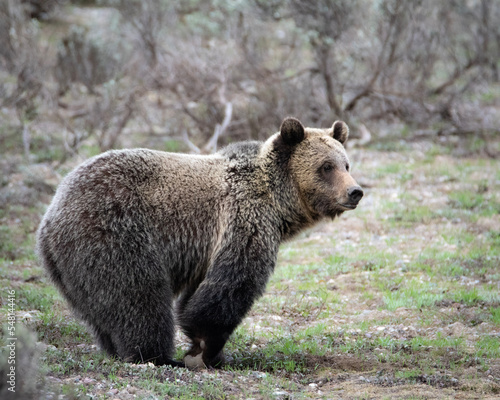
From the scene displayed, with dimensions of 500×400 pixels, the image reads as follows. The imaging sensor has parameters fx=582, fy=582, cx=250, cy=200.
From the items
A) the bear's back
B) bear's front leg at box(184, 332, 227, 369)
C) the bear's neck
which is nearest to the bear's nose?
the bear's neck

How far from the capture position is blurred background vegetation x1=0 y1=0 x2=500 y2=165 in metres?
15.3

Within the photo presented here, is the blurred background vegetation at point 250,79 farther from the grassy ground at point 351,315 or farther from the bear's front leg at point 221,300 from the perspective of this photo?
the bear's front leg at point 221,300

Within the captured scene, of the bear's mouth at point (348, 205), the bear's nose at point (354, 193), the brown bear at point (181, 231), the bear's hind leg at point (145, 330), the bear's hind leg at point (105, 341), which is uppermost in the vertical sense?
the bear's nose at point (354, 193)

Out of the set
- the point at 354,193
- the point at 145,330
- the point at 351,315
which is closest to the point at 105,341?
the point at 145,330

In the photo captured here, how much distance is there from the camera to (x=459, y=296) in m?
7.73

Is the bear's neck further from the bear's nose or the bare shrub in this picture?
the bare shrub

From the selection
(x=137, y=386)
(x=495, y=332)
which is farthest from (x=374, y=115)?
(x=137, y=386)

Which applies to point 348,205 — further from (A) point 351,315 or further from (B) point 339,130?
(A) point 351,315

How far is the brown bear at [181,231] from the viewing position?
5.23 meters

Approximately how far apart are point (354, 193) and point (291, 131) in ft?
3.07

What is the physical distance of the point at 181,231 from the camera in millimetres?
5621

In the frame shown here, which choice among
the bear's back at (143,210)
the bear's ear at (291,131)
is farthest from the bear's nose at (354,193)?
the bear's back at (143,210)

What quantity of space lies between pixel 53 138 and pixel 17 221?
5.29 meters

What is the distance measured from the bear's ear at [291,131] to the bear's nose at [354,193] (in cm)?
81
